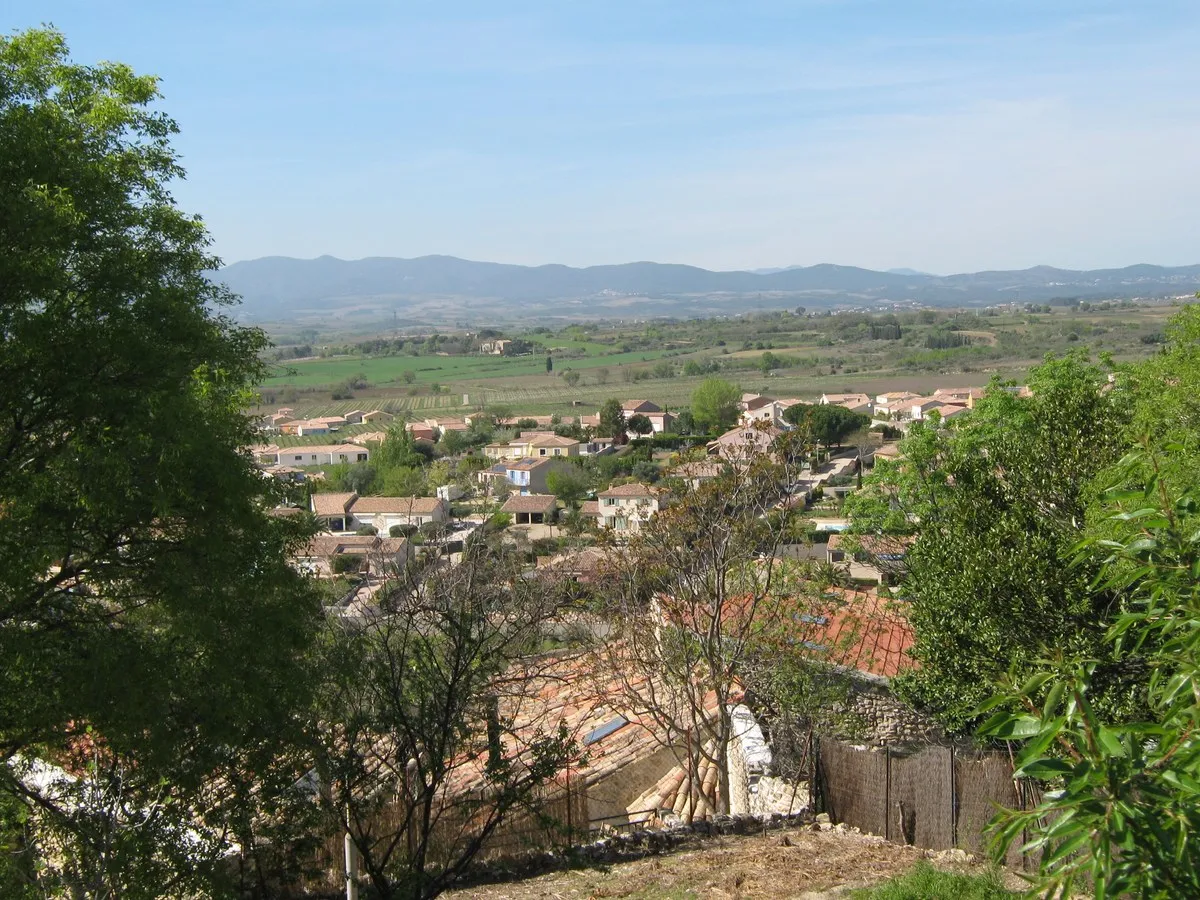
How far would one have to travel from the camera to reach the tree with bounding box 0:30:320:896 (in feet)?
18.2

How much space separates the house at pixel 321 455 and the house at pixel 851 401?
28.3 m

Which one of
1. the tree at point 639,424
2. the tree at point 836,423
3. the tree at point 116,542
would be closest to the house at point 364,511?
the tree at point 836,423

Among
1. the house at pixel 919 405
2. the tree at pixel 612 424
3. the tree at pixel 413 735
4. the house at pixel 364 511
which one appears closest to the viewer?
the tree at pixel 413 735

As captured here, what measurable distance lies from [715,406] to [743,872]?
58417 millimetres

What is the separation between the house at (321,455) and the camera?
184 ft

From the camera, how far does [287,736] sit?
6.40 meters

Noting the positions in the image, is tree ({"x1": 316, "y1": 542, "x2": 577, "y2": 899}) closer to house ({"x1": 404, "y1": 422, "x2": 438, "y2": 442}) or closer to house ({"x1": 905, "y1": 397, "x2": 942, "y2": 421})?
house ({"x1": 404, "y1": 422, "x2": 438, "y2": 442})

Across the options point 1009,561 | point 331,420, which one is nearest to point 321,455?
point 331,420

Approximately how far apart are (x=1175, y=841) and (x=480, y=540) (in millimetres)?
7772

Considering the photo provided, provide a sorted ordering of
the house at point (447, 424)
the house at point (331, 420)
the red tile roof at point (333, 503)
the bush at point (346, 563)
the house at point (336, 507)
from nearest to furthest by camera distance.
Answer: the bush at point (346, 563) → the house at point (336, 507) → the red tile roof at point (333, 503) → the house at point (447, 424) → the house at point (331, 420)

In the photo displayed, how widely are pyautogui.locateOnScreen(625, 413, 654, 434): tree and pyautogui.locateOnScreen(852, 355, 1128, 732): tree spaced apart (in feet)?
172

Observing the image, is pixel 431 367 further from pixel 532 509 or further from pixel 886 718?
pixel 886 718

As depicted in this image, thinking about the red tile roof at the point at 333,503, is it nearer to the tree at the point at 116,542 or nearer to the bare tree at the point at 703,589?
the bare tree at the point at 703,589

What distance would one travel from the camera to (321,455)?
57781mm
